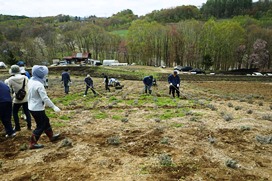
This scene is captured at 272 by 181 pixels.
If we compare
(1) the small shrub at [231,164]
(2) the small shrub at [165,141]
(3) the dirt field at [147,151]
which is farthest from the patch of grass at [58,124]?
(1) the small shrub at [231,164]

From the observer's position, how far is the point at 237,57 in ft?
179

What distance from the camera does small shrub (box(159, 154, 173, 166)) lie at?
4883 mm

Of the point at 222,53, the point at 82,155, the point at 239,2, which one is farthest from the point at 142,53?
the point at 239,2

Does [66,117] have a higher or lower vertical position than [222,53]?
lower

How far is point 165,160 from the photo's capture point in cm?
494

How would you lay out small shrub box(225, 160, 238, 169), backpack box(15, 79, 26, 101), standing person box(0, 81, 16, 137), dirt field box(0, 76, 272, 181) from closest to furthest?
dirt field box(0, 76, 272, 181), small shrub box(225, 160, 238, 169), standing person box(0, 81, 16, 137), backpack box(15, 79, 26, 101)

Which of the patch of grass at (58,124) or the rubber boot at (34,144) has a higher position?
the rubber boot at (34,144)

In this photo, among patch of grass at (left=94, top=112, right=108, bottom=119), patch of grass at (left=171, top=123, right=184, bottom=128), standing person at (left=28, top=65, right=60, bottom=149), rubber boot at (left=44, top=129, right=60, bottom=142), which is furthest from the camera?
patch of grass at (left=94, top=112, right=108, bottom=119)

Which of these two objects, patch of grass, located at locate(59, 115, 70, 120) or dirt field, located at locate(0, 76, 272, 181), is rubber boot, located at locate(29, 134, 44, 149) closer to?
dirt field, located at locate(0, 76, 272, 181)

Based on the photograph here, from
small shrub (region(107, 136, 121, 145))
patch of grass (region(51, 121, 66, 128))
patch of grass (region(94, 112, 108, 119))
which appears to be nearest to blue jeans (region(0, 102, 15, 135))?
patch of grass (region(51, 121, 66, 128))

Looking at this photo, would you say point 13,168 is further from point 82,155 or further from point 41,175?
point 82,155

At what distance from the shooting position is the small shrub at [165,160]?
4883mm

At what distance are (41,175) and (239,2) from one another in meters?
129

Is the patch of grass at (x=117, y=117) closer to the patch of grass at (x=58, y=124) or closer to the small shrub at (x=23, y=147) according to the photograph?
the patch of grass at (x=58, y=124)
